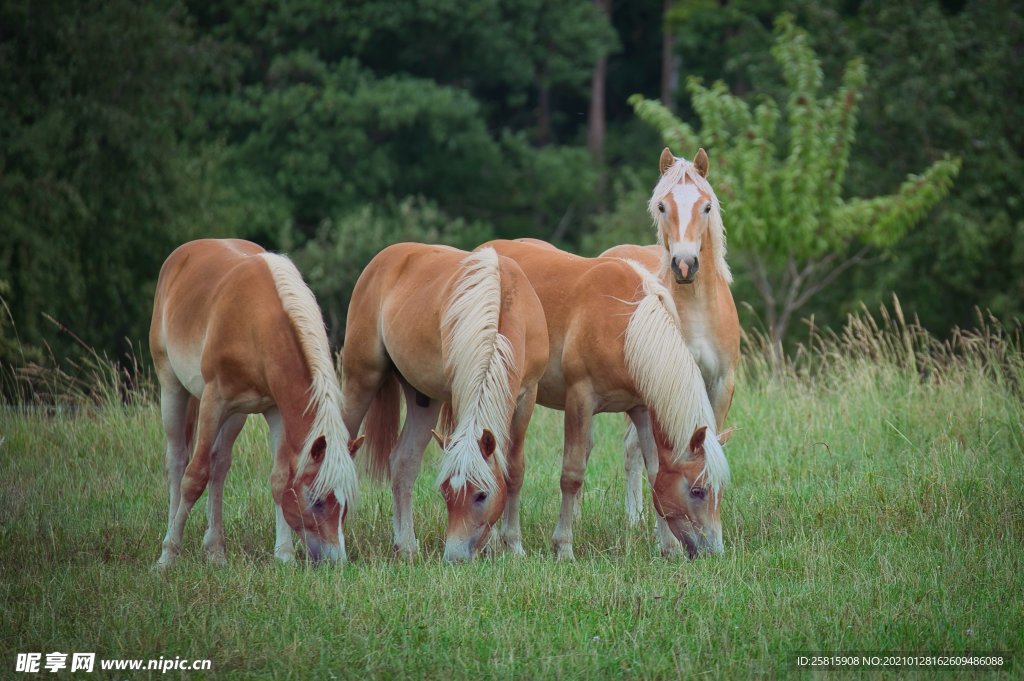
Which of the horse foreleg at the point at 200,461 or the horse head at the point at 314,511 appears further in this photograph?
the horse foreleg at the point at 200,461

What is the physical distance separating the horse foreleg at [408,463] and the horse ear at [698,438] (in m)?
1.72

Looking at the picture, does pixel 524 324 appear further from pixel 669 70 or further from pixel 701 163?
pixel 669 70

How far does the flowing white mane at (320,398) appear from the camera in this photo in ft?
20.4

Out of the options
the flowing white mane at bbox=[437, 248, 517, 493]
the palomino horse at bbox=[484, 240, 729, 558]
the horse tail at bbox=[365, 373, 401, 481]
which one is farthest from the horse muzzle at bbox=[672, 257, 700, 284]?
the horse tail at bbox=[365, 373, 401, 481]

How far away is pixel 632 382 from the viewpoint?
6801mm

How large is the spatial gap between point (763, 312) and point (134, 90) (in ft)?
45.5

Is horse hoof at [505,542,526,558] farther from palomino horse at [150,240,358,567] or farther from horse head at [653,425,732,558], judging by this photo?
palomino horse at [150,240,358,567]

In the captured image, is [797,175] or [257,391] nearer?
[257,391]

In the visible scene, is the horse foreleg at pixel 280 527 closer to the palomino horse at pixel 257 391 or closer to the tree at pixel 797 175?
the palomino horse at pixel 257 391

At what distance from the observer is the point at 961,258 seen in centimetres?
2391

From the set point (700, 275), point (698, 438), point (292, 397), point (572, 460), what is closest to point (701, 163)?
point (700, 275)

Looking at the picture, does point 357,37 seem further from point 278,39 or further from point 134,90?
point 134,90

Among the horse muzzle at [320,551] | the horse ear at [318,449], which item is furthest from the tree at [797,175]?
the horse muzzle at [320,551]

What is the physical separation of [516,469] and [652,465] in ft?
3.17
